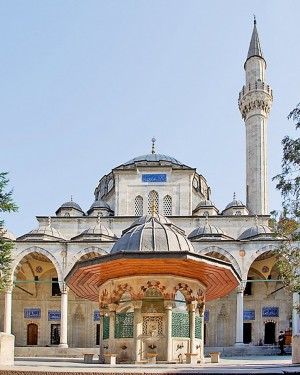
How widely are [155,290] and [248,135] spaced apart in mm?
23956

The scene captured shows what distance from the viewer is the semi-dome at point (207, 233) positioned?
2864 cm

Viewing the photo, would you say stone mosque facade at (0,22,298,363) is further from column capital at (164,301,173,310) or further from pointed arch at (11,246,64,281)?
column capital at (164,301,173,310)

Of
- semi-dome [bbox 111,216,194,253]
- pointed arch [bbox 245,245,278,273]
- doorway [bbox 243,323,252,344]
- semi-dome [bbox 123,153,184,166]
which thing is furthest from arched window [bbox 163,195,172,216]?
semi-dome [bbox 111,216,194,253]

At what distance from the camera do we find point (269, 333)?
99.5ft

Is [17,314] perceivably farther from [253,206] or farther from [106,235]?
[253,206]

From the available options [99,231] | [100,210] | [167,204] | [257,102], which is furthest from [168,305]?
[257,102]

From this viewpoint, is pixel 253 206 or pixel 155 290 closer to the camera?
pixel 155 290

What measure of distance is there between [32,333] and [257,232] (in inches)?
485

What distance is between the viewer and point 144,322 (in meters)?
12.8

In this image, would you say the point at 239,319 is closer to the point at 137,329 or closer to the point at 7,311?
the point at 7,311

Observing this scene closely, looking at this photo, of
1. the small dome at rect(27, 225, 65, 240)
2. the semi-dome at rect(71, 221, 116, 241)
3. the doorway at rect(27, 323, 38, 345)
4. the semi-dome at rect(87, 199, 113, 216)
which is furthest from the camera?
the semi-dome at rect(87, 199, 113, 216)

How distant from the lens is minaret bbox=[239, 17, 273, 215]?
34594mm

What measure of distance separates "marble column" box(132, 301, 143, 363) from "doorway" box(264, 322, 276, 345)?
1884 cm

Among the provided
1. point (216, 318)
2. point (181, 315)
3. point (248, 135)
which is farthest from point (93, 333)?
point (181, 315)
